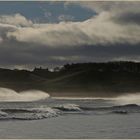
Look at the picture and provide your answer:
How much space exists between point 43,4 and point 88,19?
1.90 ft

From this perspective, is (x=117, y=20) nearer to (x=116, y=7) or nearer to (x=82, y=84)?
(x=116, y=7)

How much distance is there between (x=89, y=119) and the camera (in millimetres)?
10477

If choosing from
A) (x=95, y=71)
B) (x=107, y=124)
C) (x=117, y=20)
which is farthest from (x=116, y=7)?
(x=107, y=124)

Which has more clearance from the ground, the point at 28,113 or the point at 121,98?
the point at 121,98

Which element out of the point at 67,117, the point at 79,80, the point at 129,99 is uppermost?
the point at 79,80

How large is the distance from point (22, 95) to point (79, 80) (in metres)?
0.74

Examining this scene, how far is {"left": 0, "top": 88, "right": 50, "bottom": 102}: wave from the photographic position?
390 inches

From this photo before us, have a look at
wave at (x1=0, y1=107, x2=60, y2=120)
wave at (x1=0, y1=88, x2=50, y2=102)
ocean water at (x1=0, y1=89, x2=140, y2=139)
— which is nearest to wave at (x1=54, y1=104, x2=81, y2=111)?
ocean water at (x1=0, y1=89, x2=140, y2=139)

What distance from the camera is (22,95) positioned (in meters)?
9.99

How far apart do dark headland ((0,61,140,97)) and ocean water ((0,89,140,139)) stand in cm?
9

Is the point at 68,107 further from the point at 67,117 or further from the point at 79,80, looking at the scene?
the point at 67,117

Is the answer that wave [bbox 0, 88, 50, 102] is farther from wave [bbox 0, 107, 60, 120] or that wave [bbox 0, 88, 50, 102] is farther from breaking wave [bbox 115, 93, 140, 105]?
breaking wave [bbox 115, 93, 140, 105]

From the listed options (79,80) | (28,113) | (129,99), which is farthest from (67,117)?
(129,99)

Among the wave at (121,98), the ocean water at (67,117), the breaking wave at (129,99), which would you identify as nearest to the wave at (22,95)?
the ocean water at (67,117)
